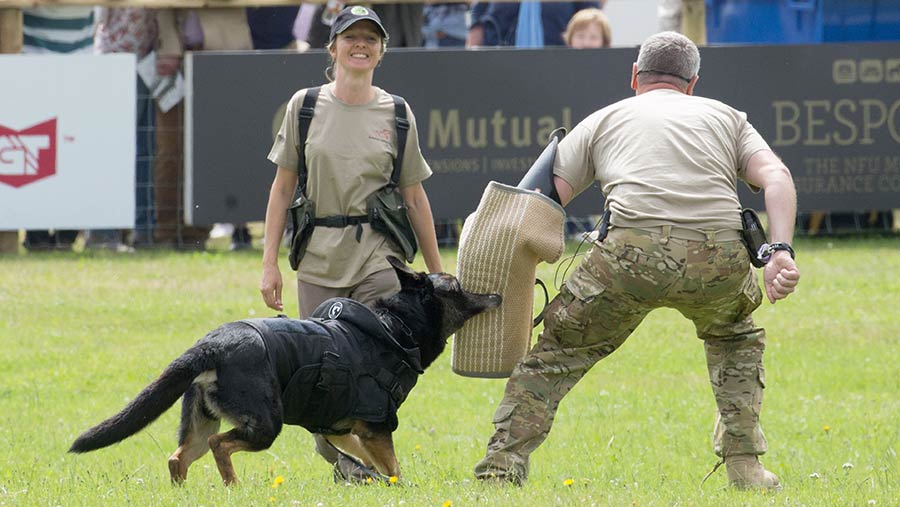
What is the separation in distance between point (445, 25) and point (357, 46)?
8.61m

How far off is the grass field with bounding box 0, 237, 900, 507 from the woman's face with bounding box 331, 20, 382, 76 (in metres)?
1.83

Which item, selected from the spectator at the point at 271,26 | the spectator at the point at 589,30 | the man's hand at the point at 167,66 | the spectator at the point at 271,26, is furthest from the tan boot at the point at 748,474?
the spectator at the point at 271,26

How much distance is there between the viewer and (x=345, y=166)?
669 centimetres

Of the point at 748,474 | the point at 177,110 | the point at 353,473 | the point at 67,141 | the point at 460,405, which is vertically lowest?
the point at 460,405

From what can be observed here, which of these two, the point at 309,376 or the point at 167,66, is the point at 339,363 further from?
the point at 167,66

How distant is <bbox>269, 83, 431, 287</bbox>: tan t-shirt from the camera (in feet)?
22.0

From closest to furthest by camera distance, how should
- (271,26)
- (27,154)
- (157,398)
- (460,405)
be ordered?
(157,398) < (460,405) < (27,154) < (271,26)

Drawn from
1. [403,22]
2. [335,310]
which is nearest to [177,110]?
[403,22]

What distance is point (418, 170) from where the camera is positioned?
22.7 ft

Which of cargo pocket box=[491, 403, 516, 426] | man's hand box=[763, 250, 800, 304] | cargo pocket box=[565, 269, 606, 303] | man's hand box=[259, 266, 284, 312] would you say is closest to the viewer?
man's hand box=[763, 250, 800, 304]

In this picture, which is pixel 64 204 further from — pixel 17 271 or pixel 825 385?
pixel 825 385

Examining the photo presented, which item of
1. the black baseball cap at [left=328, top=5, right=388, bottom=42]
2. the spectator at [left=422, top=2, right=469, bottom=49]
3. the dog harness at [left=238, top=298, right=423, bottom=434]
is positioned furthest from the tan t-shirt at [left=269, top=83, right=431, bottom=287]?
the spectator at [left=422, top=2, right=469, bottom=49]

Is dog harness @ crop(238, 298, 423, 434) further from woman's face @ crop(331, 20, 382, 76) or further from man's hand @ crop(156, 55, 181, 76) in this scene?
man's hand @ crop(156, 55, 181, 76)

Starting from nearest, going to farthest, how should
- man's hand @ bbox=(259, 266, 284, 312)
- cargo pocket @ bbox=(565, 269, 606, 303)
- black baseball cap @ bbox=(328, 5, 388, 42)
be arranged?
cargo pocket @ bbox=(565, 269, 606, 303), black baseball cap @ bbox=(328, 5, 388, 42), man's hand @ bbox=(259, 266, 284, 312)
